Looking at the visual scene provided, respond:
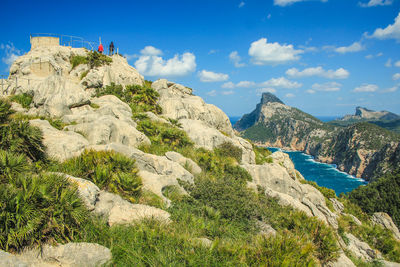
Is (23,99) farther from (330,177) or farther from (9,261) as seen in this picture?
(330,177)

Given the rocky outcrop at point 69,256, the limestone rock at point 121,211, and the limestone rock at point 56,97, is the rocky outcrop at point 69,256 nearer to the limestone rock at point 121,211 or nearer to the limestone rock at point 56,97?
the limestone rock at point 121,211

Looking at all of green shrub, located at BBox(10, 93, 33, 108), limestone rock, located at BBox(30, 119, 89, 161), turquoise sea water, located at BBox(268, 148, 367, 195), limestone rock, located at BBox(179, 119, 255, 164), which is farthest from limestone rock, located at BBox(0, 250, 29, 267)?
turquoise sea water, located at BBox(268, 148, 367, 195)

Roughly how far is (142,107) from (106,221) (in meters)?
19.6

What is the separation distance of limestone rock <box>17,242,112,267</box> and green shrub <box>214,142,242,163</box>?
52.6ft

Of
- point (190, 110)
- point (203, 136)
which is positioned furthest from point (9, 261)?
point (190, 110)

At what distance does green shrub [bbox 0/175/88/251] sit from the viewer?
4527mm

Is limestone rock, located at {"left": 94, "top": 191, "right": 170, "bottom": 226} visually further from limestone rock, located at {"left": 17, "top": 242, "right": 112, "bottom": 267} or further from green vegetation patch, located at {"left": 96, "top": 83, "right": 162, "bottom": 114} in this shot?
green vegetation patch, located at {"left": 96, "top": 83, "right": 162, "bottom": 114}

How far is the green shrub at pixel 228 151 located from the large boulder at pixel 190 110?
302 inches

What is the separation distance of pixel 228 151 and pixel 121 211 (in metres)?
15.3

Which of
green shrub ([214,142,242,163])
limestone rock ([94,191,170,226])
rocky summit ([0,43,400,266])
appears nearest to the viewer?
rocky summit ([0,43,400,266])

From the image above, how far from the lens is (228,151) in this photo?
69.2ft

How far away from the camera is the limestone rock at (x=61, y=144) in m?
9.54

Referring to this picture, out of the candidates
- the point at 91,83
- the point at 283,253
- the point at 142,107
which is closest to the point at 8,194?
the point at 283,253

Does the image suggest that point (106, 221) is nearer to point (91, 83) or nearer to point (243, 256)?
point (243, 256)
